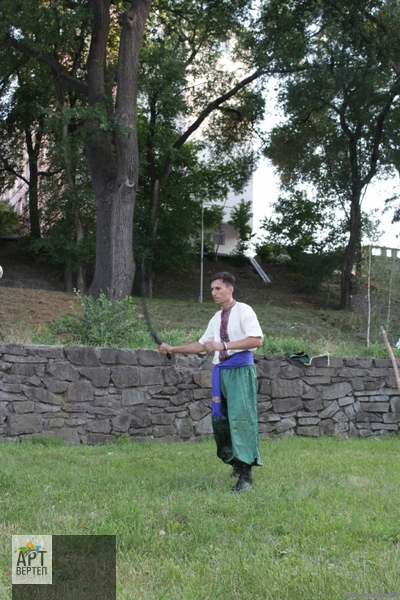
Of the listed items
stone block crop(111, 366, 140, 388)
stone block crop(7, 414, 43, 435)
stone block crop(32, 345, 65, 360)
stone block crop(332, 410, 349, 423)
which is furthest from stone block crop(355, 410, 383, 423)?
stone block crop(7, 414, 43, 435)

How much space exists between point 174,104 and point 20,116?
842 centimetres

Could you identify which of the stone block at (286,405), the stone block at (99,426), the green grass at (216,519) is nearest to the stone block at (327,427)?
the stone block at (286,405)

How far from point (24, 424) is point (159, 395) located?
6.06ft

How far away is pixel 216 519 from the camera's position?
4.92 m

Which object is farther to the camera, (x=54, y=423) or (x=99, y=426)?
(x=99, y=426)

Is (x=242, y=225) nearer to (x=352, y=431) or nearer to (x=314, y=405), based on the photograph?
(x=352, y=431)

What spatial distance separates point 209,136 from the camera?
29953mm

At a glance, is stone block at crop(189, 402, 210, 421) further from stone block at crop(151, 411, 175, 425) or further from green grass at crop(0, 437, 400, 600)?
green grass at crop(0, 437, 400, 600)

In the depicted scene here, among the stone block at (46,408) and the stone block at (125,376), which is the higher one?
the stone block at (125,376)

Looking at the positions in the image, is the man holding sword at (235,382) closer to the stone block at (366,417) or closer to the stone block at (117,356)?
the stone block at (117,356)

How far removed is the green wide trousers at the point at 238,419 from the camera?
20.0ft

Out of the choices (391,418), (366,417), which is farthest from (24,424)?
Result: (391,418)

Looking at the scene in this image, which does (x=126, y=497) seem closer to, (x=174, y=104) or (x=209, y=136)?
(x=174, y=104)

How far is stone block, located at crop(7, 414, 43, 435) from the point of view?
8.62m
